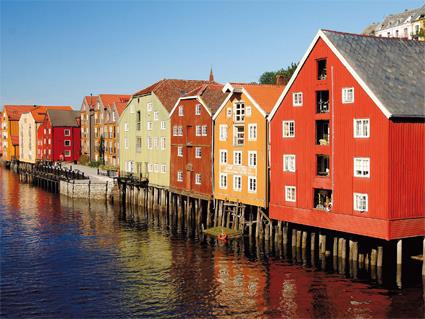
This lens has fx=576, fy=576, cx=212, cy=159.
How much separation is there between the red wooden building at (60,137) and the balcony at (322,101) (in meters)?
93.7

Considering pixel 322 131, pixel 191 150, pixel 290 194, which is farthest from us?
pixel 191 150

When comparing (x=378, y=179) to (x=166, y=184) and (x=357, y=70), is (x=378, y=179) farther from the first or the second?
(x=166, y=184)

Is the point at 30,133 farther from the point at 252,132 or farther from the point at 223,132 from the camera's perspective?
the point at 252,132

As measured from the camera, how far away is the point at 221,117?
59156mm

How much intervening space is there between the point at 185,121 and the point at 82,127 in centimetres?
6494

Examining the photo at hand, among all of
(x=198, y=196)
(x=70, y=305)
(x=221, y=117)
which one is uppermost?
(x=221, y=117)

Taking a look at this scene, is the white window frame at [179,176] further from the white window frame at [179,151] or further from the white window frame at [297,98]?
the white window frame at [297,98]

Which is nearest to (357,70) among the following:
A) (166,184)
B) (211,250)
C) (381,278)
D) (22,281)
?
(381,278)

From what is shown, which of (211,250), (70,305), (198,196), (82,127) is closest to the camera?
(70,305)

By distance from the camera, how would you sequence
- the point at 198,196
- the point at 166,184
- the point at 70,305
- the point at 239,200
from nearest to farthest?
the point at 70,305, the point at 239,200, the point at 198,196, the point at 166,184

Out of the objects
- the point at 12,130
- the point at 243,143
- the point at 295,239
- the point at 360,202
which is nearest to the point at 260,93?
the point at 243,143

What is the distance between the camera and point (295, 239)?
4925cm

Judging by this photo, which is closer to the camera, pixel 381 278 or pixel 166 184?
pixel 381 278

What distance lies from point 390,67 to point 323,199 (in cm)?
1120
